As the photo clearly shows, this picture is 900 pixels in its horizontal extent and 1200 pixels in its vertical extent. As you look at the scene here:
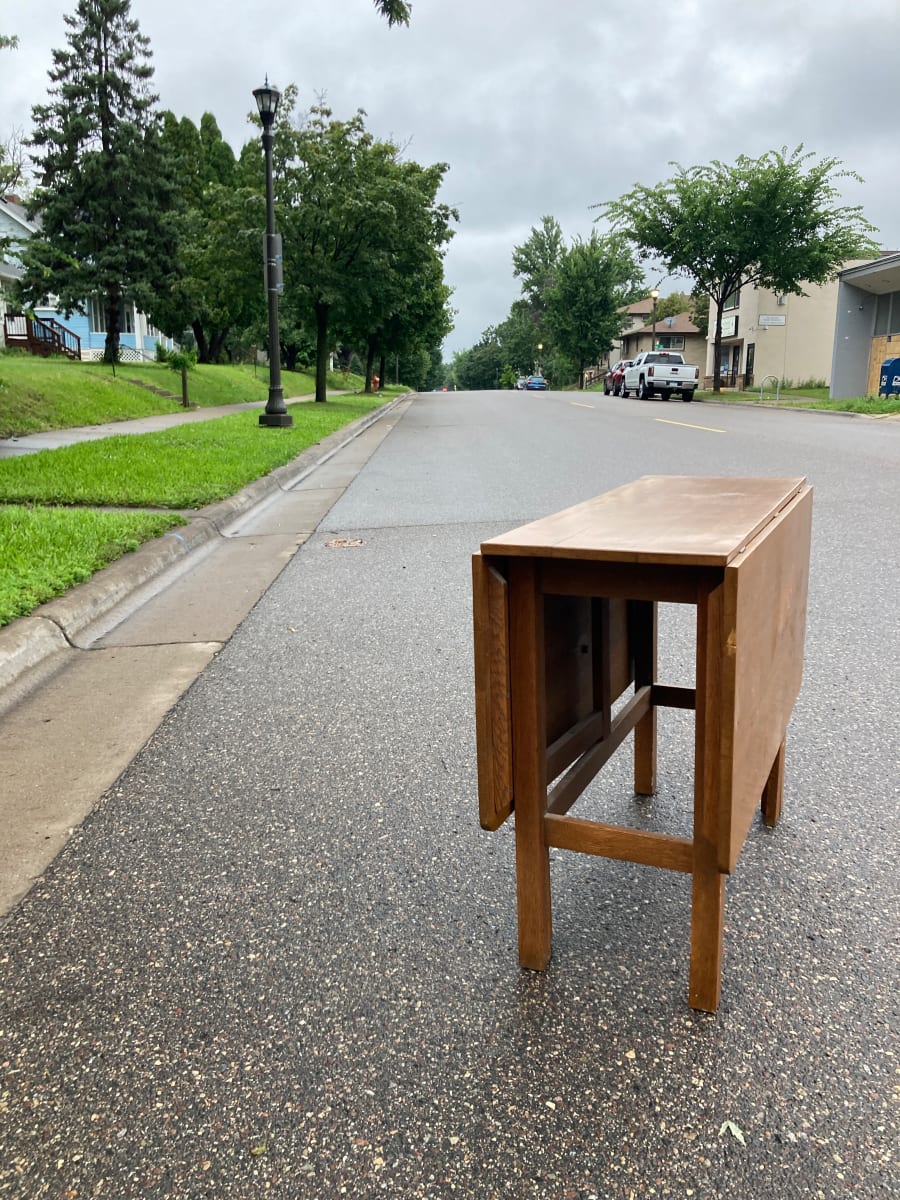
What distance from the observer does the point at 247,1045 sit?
189 centimetres

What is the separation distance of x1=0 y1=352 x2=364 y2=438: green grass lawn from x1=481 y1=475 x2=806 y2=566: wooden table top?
1514 cm

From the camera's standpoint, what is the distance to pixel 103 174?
31.3 metres

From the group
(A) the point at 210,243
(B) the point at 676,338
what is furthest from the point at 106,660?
(B) the point at 676,338

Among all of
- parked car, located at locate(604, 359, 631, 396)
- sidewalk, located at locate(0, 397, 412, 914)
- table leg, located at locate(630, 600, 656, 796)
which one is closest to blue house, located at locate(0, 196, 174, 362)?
parked car, located at locate(604, 359, 631, 396)

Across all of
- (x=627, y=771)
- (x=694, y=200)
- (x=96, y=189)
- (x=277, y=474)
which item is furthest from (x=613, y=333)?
(x=627, y=771)

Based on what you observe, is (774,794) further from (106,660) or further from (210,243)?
(210,243)

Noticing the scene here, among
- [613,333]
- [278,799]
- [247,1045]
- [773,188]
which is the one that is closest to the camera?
[247,1045]

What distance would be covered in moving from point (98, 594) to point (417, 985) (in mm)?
3870

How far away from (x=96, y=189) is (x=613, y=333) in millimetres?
42911

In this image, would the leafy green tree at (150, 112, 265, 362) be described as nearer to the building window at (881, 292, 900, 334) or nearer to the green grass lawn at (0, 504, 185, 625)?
the green grass lawn at (0, 504, 185, 625)

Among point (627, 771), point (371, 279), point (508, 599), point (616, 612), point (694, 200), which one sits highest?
point (694, 200)

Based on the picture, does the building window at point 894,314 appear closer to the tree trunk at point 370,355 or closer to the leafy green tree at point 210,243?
the tree trunk at point 370,355

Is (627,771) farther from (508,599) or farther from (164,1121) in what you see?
(164,1121)

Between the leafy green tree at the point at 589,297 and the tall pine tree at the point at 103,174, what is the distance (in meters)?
38.6
